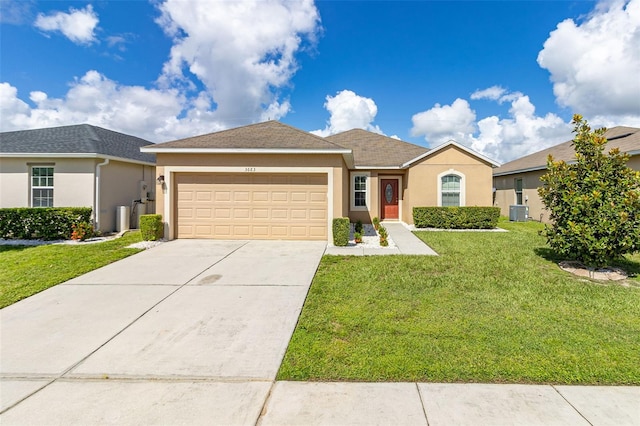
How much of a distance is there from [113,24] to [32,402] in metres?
12.5

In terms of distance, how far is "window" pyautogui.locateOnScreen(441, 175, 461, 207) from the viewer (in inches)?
577

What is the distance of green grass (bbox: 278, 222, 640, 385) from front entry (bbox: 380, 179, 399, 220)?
8965 mm

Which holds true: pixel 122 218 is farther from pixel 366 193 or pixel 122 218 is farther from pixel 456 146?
pixel 456 146

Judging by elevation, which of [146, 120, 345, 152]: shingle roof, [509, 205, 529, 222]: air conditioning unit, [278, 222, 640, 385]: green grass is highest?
[146, 120, 345, 152]: shingle roof

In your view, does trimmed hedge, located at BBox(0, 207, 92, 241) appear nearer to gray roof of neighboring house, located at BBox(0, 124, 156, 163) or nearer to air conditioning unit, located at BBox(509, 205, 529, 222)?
gray roof of neighboring house, located at BBox(0, 124, 156, 163)

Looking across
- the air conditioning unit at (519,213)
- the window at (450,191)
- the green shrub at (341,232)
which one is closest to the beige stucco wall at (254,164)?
the green shrub at (341,232)

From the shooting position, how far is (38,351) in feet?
11.7

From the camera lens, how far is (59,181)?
11695mm

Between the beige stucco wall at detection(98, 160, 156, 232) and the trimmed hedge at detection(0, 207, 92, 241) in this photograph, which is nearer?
the trimmed hedge at detection(0, 207, 92, 241)

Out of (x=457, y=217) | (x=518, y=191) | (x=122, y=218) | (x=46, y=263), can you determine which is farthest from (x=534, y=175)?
(x=46, y=263)

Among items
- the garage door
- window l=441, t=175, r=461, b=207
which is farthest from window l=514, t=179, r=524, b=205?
the garage door

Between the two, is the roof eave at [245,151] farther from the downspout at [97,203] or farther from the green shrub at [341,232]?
the downspout at [97,203]

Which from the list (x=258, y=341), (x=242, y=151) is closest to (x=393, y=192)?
(x=242, y=151)

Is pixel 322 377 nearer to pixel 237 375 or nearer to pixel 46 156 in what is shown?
pixel 237 375
